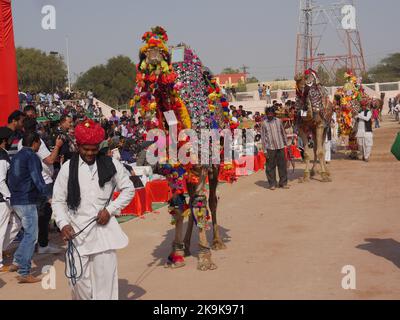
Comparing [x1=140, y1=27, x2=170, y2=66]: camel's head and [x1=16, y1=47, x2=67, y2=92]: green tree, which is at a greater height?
[x1=16, y1=47, x2=67, y2=92]: green tree

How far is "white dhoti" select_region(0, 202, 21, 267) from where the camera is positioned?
24.7 feet

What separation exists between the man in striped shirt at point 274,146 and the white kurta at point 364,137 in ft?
13.8

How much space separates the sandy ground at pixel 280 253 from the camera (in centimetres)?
635

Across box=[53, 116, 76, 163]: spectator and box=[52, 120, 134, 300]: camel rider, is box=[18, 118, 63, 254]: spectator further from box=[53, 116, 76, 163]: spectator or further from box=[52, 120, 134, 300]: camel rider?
box=[52, 120, 134, 300]: camel rider

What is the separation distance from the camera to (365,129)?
16938mm

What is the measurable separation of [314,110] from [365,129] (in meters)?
3.66

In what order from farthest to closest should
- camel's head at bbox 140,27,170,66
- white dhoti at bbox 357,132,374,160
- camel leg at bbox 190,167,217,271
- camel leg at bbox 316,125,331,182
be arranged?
white dhoti at bbox 357,132,374,160, camel leg at bbox 316,125,331,182, camel leg at bbox 190,167,217,271, camel's head at bbox 140,27,170,66

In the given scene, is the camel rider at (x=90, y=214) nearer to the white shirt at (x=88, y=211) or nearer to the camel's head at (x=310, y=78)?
the white shirt at (x=88, y=211)

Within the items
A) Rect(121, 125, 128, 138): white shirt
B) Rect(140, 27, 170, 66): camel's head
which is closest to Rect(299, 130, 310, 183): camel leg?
Rect(140, 27, 170, 66): camel's head

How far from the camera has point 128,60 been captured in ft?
223

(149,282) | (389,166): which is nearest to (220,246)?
(149,282)

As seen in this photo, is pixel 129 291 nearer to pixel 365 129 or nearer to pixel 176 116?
pixel 176 116

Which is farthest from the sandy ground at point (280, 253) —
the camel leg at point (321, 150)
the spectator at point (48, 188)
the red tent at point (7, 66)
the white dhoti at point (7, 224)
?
the red tent at point (7, 66)

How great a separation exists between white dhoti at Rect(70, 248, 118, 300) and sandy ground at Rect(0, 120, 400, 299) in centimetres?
114
